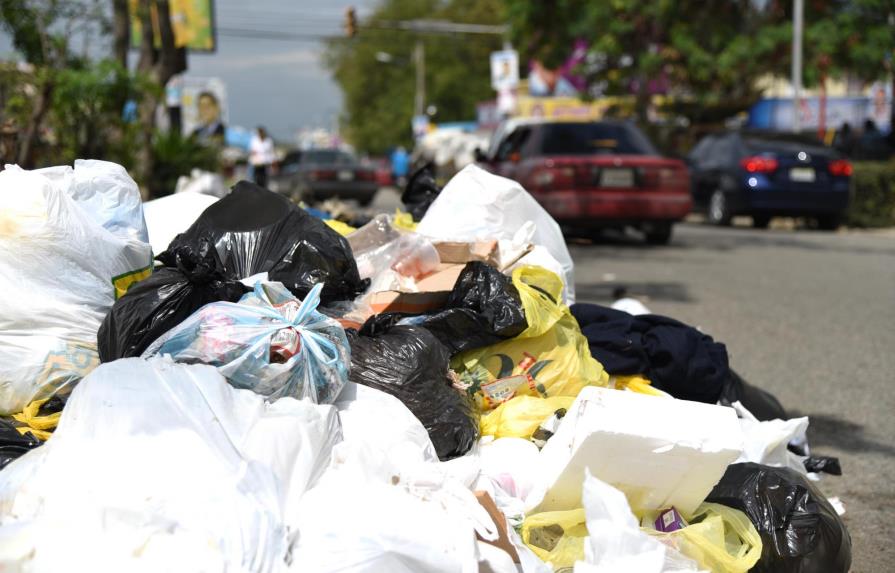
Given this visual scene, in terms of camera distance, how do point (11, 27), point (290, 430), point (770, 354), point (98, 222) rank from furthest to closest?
1. point (11, 27)
2. point (770, 354)
3. point (98, 222)
4. point (290, 430)

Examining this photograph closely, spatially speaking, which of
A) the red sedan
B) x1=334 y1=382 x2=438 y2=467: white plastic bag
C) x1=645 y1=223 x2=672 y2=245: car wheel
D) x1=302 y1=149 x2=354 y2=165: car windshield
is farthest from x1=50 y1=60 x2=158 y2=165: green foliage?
x1=302 y1=149 x2=354 y2=165: car windshield

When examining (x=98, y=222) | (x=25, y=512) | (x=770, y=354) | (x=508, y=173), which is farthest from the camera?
(x=508, y=173)

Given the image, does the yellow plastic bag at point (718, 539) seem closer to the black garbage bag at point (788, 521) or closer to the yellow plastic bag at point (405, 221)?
the black garbage bag at point (788, 521)

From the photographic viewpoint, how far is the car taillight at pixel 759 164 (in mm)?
14174

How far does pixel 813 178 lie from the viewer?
14.3 metres

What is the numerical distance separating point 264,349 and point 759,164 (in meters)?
12.6

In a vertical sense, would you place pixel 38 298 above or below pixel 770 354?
above

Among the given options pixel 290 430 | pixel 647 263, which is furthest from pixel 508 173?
pixel 290 430

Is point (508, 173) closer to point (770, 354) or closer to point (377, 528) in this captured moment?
point (770, 354)

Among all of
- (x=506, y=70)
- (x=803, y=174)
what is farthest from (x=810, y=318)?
Answer: (x=506, y=70)

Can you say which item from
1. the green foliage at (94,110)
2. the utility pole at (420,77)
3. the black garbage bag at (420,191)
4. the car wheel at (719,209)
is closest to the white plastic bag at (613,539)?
the black garbage bag at (420,191)

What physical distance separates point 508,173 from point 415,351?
8639mm

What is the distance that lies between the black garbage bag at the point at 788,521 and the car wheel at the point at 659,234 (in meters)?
9.15

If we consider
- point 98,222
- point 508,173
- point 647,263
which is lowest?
point 647,263
